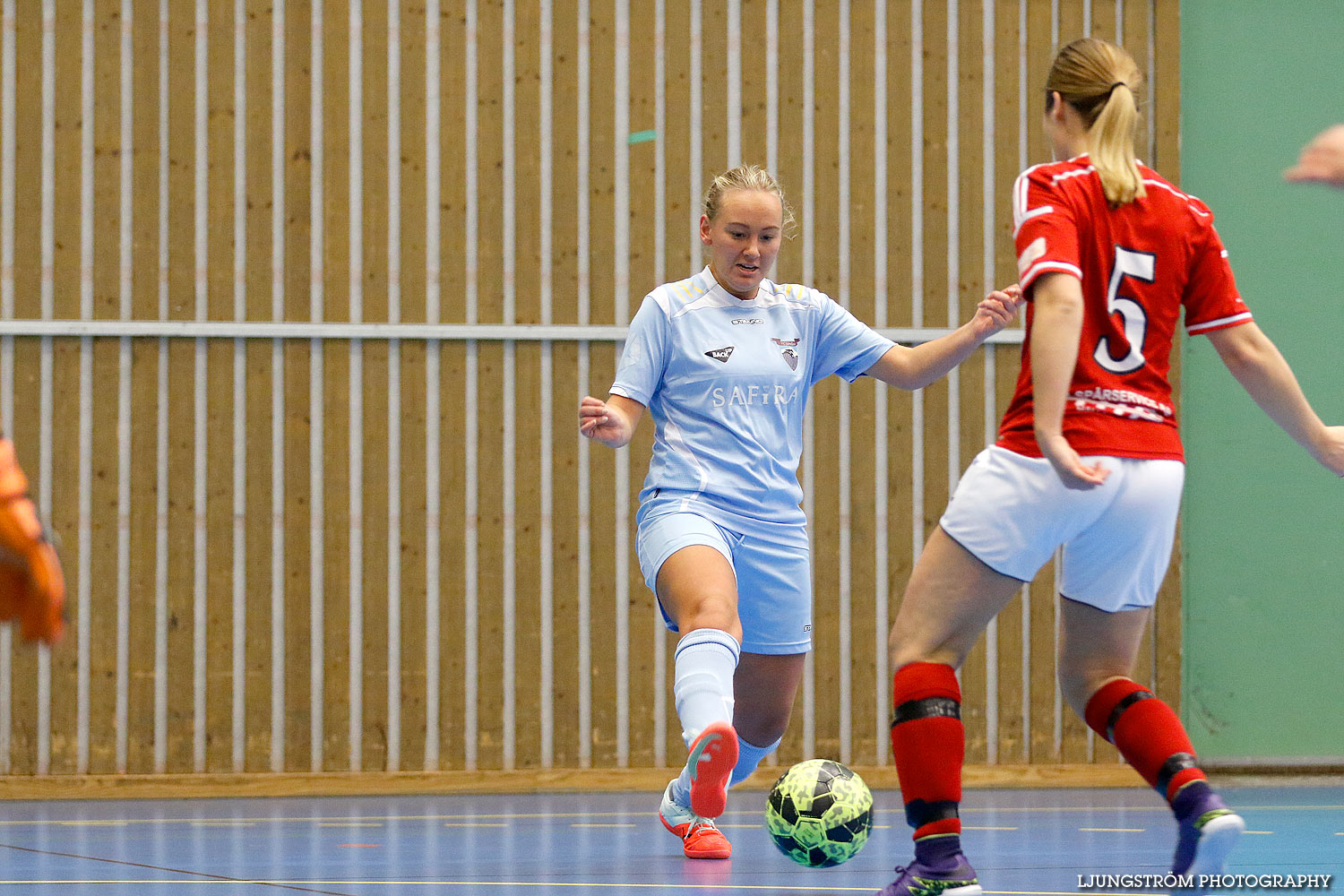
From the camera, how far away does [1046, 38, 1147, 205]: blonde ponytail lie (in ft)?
9.55

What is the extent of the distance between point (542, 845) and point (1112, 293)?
2.97 metres

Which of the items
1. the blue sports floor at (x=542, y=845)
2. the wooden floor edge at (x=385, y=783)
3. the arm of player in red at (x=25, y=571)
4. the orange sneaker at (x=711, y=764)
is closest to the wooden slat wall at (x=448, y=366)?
the wooden floor edge at (x=385, y=783)

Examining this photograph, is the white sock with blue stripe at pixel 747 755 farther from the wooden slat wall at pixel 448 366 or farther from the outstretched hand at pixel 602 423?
the wooden slat wall at pixel 448 366

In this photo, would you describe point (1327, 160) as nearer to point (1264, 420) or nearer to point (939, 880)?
point (939, 880)

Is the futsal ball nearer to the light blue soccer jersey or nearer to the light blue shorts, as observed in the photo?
the light blue shorts

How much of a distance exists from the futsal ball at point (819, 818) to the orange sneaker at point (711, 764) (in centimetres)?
39

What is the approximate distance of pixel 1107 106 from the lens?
9.63 ft

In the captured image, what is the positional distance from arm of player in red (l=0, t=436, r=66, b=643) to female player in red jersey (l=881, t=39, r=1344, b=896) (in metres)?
1.70

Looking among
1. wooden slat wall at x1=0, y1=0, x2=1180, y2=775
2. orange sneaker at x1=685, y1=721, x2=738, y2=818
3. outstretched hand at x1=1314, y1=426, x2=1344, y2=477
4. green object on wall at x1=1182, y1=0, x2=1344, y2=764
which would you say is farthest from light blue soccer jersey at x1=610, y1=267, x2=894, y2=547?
green object on wall at x1=1182, y1=0, x2=1344, y2=764

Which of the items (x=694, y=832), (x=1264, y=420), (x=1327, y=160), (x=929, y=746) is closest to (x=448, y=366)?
(x=694, y=832)

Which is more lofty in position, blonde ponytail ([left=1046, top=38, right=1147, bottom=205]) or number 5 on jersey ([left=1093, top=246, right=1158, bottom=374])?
blonde ponytail ([left=1046, top=38, right=1147, bottom=205])

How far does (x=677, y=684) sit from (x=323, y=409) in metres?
4.04

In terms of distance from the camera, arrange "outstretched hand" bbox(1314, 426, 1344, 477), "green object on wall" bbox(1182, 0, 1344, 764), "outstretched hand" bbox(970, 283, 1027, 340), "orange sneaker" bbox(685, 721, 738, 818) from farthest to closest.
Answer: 1. "green object on wall" bbox(1182, 0, 1344, 764)
2. "outstretched hand" bbox(970, 283, 1027, 340)
3. "orange sneaker" bbox(685, 721, 738, 818)
4. "outstretched hand" bbox(1314, 426, 1344, 477)

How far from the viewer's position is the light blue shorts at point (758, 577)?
387 cm
